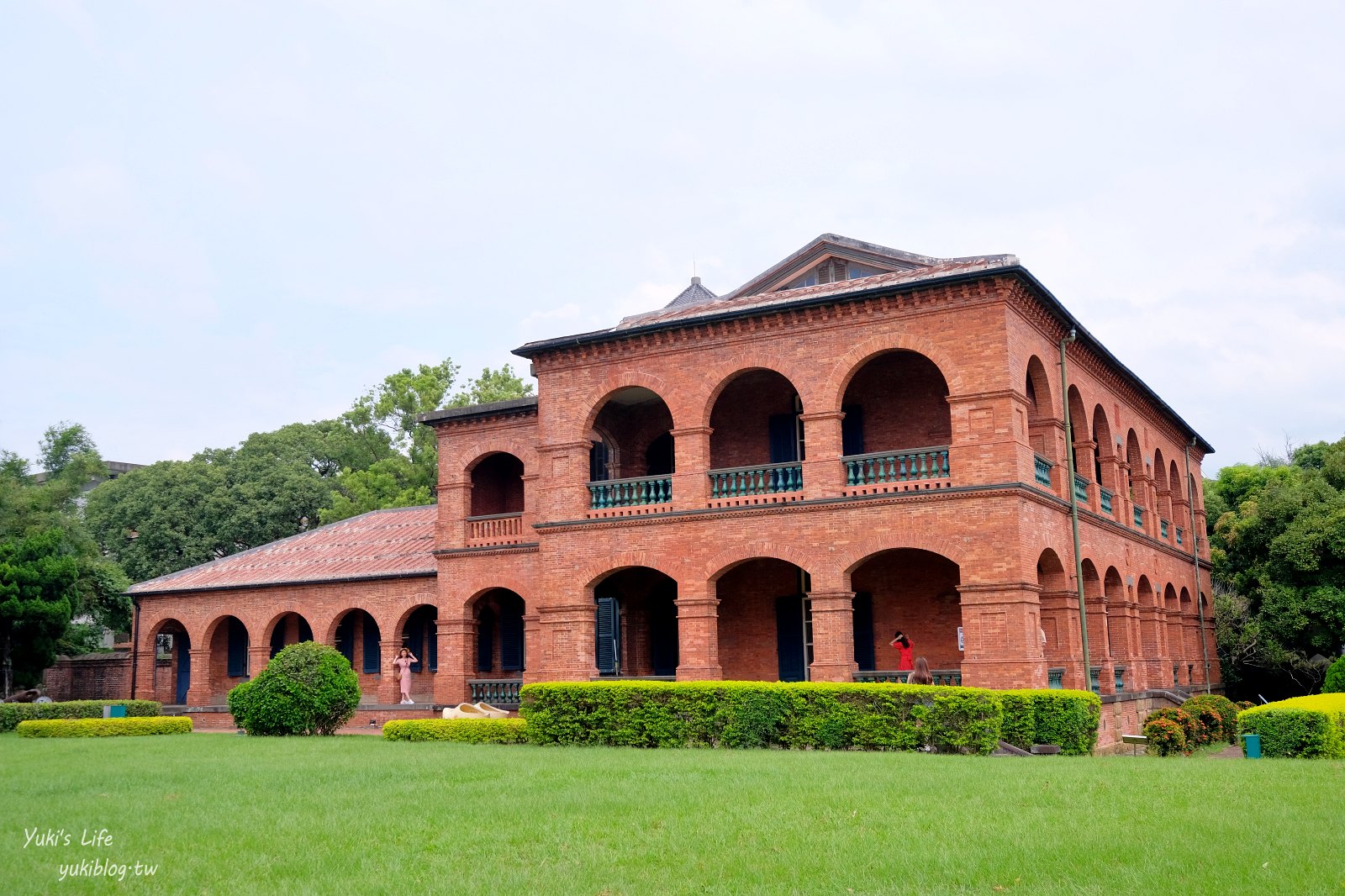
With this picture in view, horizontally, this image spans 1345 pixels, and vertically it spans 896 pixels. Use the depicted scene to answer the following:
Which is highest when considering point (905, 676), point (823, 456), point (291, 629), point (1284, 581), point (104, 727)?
point (823, 456)

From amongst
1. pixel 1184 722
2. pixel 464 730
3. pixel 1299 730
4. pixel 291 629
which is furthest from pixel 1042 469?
pixel 291 629

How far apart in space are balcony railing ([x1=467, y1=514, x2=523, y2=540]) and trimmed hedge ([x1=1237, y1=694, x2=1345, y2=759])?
578 inches

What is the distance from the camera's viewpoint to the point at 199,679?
3164 cm

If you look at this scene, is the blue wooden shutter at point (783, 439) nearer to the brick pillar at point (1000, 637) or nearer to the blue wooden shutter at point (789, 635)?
the blue wooden shutter at point (789, 635)

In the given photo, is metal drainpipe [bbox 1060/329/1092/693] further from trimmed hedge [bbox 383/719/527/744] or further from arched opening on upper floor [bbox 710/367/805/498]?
trimmed hedge [bbox 383/719/527/744]

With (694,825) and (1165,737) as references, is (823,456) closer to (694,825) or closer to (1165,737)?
(1165,737)

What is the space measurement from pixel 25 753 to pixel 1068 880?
16.2 meters

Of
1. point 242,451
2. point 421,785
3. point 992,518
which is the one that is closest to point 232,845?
point 421,785

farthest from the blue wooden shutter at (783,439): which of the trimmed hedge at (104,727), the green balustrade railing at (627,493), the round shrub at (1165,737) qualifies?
the trimmed hedge at (104,727)

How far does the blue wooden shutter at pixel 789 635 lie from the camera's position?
2377cm

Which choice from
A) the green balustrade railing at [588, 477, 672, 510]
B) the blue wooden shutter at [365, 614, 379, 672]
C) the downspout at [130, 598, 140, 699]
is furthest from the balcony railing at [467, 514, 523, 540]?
the downspout at [130, 598, 140, 699]

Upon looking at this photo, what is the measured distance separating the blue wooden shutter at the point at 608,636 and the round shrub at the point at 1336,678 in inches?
602

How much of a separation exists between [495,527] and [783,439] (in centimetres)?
673

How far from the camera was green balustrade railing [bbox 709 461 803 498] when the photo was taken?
835 inches
